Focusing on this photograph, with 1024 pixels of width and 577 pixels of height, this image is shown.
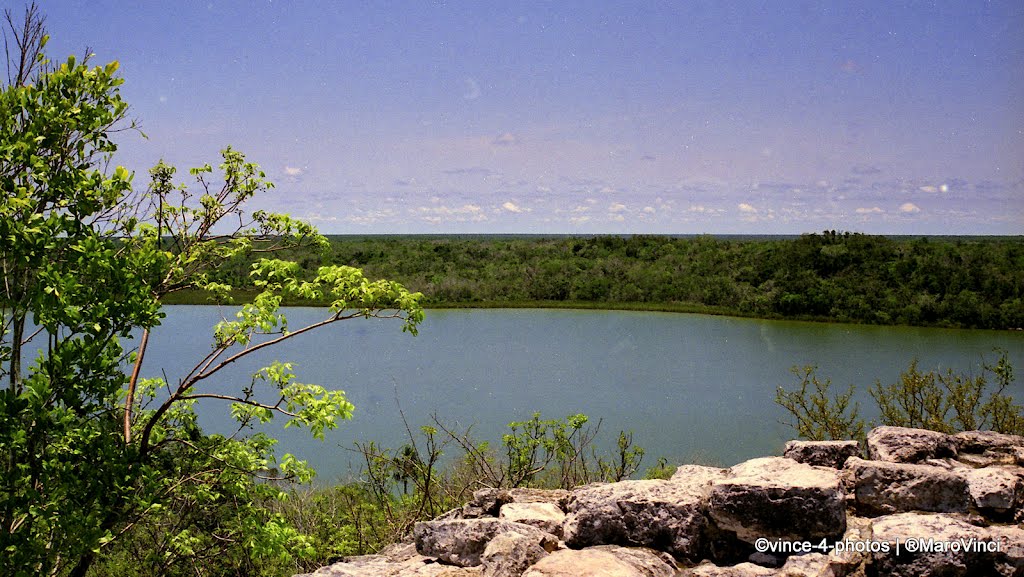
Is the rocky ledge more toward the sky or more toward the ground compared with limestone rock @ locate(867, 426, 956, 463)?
more toward the ground

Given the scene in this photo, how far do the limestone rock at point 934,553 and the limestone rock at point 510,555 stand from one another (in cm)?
185

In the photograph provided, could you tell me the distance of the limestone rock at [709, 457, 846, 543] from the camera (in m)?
3.82

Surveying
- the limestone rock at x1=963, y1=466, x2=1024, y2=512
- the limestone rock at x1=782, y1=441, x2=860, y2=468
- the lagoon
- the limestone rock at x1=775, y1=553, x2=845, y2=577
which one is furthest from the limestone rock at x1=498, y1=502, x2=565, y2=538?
the lagoon

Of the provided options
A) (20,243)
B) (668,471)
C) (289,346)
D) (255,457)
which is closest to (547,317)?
(289,346)

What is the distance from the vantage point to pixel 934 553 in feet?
11.5

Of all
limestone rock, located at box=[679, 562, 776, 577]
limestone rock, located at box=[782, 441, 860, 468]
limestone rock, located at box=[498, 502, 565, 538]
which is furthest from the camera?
limestone rock, located at box=[782, 441, 860, 468]

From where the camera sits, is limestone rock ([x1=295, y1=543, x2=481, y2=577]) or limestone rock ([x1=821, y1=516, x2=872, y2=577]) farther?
limestone rock ([x1=295, y1=543, x2=481, y2=577])

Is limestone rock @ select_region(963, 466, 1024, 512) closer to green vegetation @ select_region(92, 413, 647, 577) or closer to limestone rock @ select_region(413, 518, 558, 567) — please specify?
limestone rock @ select_region(413, 518, 558, 567)

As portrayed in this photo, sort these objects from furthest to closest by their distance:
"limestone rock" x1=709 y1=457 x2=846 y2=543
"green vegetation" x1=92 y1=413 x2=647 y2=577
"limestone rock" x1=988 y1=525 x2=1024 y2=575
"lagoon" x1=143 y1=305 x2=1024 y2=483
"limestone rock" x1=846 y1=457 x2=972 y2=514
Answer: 1. "lagoon" x1=143 y1=305 x2=1024 y2=483
2. "green vegetation" x1=92 y1=413 x2=647 y2=577
3. "limestone rock" x1=846 y1=457 x2=972 y2=514
4. "limestone rock" x1=709 y1=457 x2=846 y2=543
5. "limestone rock" x1=988 y1=525 x2=1024 y2=575

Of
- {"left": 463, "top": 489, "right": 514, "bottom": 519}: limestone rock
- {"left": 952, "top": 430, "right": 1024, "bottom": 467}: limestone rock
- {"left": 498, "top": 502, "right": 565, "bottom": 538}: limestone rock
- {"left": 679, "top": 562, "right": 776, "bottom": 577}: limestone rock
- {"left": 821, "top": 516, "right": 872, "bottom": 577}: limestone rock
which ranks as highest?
{"left": 952, "top": 430, "right": 1024, "bottom": 467}: limestone rock

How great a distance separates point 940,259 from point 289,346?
117ft

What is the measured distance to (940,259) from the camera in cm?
3822

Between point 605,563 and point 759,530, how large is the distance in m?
0.97

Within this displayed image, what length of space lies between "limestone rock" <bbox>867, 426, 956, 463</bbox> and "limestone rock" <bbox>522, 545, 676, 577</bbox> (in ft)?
7.10
